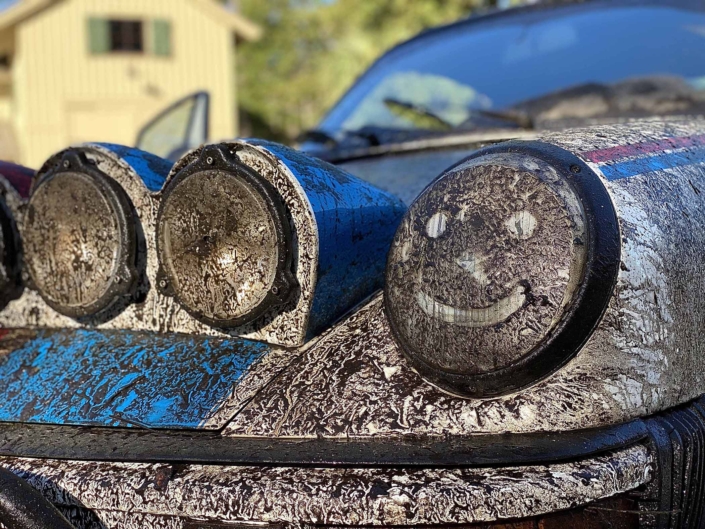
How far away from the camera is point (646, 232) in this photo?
4.36 ft

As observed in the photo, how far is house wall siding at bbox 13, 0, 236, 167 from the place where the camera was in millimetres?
22578

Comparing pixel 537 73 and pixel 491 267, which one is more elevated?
pixel 537 73

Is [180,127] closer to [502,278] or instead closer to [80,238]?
[80,238]

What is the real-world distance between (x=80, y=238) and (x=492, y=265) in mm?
861

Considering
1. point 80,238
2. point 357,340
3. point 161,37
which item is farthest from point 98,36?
point 357,340

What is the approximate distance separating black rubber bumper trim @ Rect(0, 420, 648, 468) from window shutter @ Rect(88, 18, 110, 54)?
23.2 meters

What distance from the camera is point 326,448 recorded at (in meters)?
1.28

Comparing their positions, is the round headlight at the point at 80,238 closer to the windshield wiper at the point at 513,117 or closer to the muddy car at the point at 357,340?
the muddy car at the point at 357,340

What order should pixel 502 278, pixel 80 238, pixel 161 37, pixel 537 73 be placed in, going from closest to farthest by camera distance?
pixel 502 278, pixel 80 238, pixel 537 73, pixel 161 37

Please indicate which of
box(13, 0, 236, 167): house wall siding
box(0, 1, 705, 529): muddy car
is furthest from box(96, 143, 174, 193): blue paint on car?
box(13, 0, 236, 167): house wall siding

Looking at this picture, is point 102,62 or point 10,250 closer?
point 10,250

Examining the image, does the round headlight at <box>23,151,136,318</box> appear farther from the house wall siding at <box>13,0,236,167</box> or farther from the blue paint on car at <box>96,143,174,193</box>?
the house wall siding at <box>13,0,236,167</box>

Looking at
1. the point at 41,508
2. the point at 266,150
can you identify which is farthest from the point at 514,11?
the point at 41,508

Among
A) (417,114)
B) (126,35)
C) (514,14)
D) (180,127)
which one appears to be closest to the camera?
(417,114)
